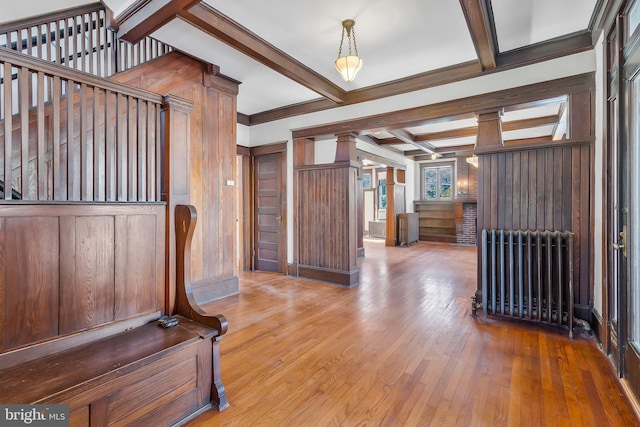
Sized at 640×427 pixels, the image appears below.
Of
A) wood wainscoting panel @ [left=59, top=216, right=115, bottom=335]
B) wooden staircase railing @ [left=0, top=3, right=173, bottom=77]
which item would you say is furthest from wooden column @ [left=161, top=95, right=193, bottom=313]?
wooden staircase railing @ [left=0, top=3, right=173, bottom=77]

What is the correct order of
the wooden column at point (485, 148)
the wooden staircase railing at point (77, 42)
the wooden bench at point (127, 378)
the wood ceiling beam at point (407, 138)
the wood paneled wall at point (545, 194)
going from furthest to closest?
the wood ceiling beam at point (407, 138) < the wooden column at point (485, 148) < the wood paneled wall at point (545, 194) < the wooden staircase railing at point (77, 42) < the wooden bench at point (127, 378)

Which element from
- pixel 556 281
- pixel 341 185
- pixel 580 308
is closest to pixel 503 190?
pixel 556 281

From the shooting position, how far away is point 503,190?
10.9ft

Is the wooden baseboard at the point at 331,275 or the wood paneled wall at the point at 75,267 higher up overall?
the wood paneled wall at the point at 75,267

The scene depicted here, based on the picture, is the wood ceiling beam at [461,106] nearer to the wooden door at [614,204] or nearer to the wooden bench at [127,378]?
the wooden door at [614,204]

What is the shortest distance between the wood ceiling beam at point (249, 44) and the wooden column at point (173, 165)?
1175mm

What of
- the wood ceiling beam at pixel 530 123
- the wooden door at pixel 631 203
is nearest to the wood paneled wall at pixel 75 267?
the wooden door at pixel 631 203

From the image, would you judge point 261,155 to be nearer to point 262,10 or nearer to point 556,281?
point 262,10

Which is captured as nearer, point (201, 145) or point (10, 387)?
point (10, 387)

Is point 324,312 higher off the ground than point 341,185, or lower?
lower

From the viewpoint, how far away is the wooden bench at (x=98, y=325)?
4.33 ft

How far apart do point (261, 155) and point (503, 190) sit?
390cm

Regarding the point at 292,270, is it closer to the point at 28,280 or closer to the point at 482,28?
the point at 28,280

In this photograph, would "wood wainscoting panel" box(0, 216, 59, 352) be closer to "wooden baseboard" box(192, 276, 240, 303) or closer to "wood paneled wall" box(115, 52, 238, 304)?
"wood paneled wall" box(115, 52, 238, 304)
